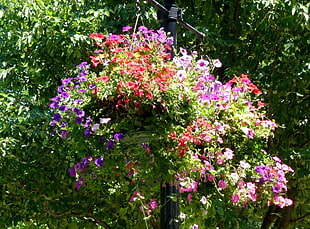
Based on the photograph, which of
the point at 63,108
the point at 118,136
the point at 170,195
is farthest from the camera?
the point at 63,108

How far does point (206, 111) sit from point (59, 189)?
2.47 metres

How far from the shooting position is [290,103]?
210 inches

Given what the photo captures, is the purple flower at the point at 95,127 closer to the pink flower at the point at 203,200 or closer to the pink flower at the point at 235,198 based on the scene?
the pink flower at the point at 203,200

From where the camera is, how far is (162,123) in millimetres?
2984

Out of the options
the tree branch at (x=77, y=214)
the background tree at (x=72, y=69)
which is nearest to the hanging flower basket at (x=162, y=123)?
the background tree at (x=72, y=69)

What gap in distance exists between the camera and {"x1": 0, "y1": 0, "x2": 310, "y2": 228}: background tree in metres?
4.82

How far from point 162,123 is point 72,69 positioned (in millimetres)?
2399

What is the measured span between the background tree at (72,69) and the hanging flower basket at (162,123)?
4.05ft

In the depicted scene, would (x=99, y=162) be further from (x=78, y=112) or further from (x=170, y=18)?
(x=170, y=18)

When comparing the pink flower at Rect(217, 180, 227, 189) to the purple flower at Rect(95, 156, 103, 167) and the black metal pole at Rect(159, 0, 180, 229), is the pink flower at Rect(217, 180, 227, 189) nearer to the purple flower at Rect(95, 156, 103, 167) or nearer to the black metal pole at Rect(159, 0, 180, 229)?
the black metal pole at Rect(159, 0, 180, 229)

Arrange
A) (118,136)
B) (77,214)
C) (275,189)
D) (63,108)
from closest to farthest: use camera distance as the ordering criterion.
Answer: (118,136) → (63,108) → (275,189) → (77,214)

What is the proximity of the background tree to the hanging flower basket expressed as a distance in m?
1.23

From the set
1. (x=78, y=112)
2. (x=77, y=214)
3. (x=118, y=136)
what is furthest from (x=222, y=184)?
(x=77, y=214)

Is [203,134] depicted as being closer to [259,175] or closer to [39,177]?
[259,175]
